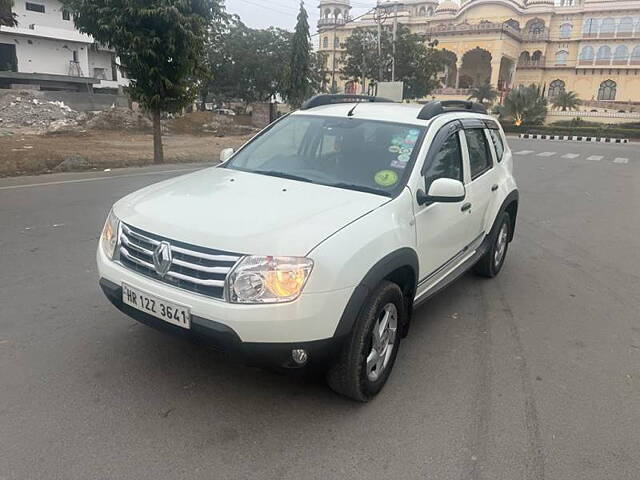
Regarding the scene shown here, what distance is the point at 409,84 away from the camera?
4778cm

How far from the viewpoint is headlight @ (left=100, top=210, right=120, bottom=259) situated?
3172 millimetres

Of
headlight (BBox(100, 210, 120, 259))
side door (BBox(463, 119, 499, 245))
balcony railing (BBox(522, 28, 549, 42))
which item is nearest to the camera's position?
headlight (BBox(100, 210, 120, 259))

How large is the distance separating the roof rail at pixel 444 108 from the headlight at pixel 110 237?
230cm

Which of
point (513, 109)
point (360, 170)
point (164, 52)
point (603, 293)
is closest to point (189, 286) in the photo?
point (360, 170)

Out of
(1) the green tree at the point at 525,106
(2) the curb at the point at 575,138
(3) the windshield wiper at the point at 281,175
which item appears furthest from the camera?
(1) the green tree at the point at 525,106

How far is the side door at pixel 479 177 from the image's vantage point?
440 cm

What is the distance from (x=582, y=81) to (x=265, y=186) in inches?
3209

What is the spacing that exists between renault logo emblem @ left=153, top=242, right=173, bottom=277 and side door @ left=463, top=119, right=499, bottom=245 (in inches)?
96.6

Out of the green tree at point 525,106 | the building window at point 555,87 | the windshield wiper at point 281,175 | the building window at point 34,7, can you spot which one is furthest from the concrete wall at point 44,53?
the building window at point 555,87

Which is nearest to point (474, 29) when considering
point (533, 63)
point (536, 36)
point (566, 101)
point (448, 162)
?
point (533, 63)

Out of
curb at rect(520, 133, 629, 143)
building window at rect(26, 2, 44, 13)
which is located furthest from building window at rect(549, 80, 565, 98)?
building window at rect(26, 2, 44, 13)

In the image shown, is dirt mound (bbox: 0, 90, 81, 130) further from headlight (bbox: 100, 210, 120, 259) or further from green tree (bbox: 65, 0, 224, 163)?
headlight (bbox: 100, 210, 120, 259)

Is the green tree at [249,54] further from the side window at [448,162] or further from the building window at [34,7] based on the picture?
the side window at [448,162]

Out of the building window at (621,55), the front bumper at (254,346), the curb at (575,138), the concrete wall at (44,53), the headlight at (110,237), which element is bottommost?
the curb at (575,138)
